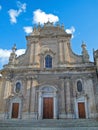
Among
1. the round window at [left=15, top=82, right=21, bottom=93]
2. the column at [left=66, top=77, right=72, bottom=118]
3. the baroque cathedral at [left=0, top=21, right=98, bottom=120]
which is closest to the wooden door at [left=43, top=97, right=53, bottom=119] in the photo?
the baroque cathedral at [left=0, top=21, right=98, bottom=120]

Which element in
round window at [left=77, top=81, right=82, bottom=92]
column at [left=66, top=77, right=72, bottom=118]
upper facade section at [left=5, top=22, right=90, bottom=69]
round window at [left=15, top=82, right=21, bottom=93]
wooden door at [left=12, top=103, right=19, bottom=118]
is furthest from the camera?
upper facade section at [left=5, top=22, right=90, bottom=69]

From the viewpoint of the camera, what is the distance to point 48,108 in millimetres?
17984

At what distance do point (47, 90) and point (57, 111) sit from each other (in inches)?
106

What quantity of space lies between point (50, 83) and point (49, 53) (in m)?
4.22

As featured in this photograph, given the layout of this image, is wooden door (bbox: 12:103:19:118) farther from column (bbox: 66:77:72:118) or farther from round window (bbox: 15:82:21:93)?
column (bbox: 66:77:72:118)

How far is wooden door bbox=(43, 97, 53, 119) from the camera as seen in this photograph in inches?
690

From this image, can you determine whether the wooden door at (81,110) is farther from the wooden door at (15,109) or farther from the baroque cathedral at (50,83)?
the wooden door at (15,109)

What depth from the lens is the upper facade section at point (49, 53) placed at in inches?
792

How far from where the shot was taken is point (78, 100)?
17.8 metres

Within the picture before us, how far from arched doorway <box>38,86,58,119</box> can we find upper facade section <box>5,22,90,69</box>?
307 cm

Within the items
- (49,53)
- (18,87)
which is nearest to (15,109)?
(18,87)

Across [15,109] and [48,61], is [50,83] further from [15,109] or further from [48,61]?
[15,109]

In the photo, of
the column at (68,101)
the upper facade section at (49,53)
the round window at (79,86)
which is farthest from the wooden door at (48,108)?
A: the upper facade section at (49,53)

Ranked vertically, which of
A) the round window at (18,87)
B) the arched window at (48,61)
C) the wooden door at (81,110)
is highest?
the arched window at (48,61)
